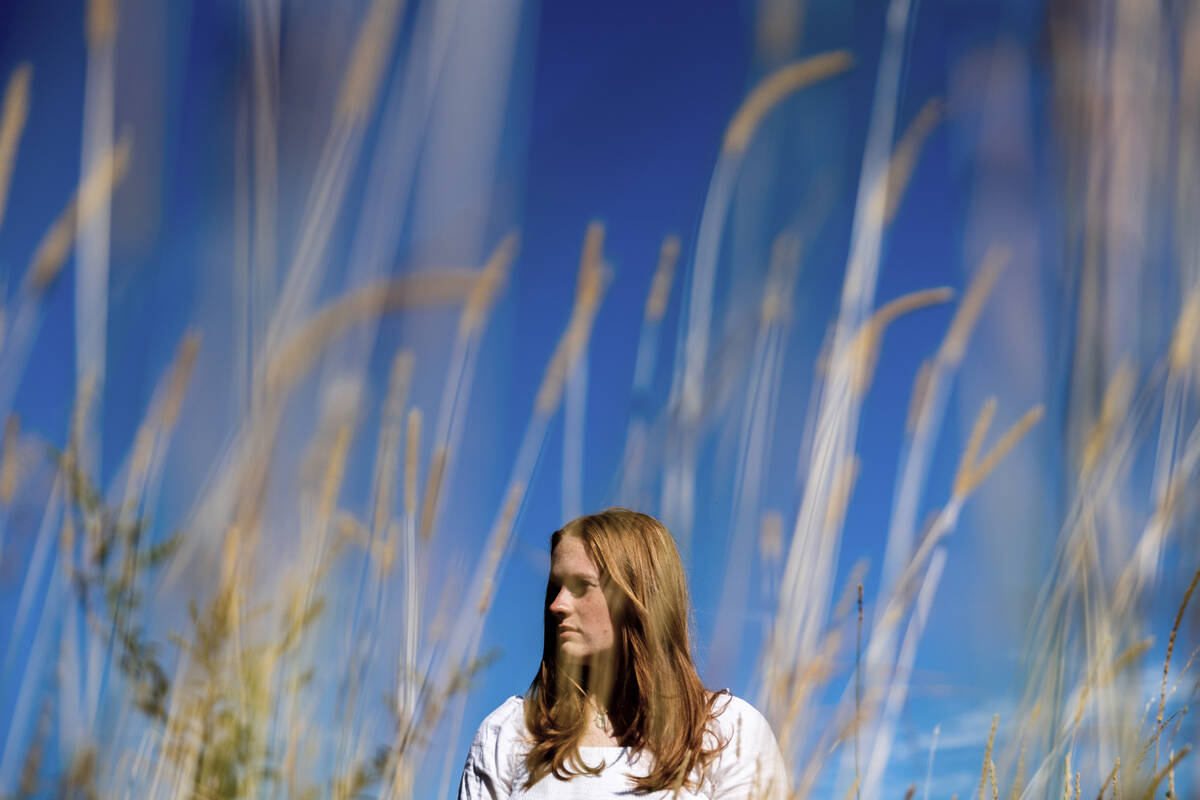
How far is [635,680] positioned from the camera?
1431 millimetres

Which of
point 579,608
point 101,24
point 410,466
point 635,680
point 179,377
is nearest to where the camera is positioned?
point 101,24

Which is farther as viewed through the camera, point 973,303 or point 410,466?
point 410,466

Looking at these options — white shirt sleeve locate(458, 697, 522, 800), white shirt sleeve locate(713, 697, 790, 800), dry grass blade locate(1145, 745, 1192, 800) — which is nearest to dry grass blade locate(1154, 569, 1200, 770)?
dry grass blade locate(1145, 745, 1192, 800)

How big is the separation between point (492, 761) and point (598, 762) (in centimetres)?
18

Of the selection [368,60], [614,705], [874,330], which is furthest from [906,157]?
[614,705]

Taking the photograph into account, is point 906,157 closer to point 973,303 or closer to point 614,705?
point 973,303

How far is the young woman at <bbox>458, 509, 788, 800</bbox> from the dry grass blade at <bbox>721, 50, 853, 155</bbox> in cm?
60

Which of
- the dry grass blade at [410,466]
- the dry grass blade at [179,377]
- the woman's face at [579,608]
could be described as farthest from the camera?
the woman's face at [579,608]

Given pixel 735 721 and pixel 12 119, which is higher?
pixel 12 119

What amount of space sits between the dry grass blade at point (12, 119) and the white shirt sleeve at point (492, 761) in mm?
962

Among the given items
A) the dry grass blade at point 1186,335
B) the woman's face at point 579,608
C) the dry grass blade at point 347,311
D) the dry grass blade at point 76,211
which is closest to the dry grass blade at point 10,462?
the dry grass blade at point 76,211

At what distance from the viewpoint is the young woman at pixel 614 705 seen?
1.31 meters

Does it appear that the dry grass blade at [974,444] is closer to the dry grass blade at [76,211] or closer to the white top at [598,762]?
the white top at [598,762]

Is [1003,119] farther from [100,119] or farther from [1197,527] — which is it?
[100,119]
